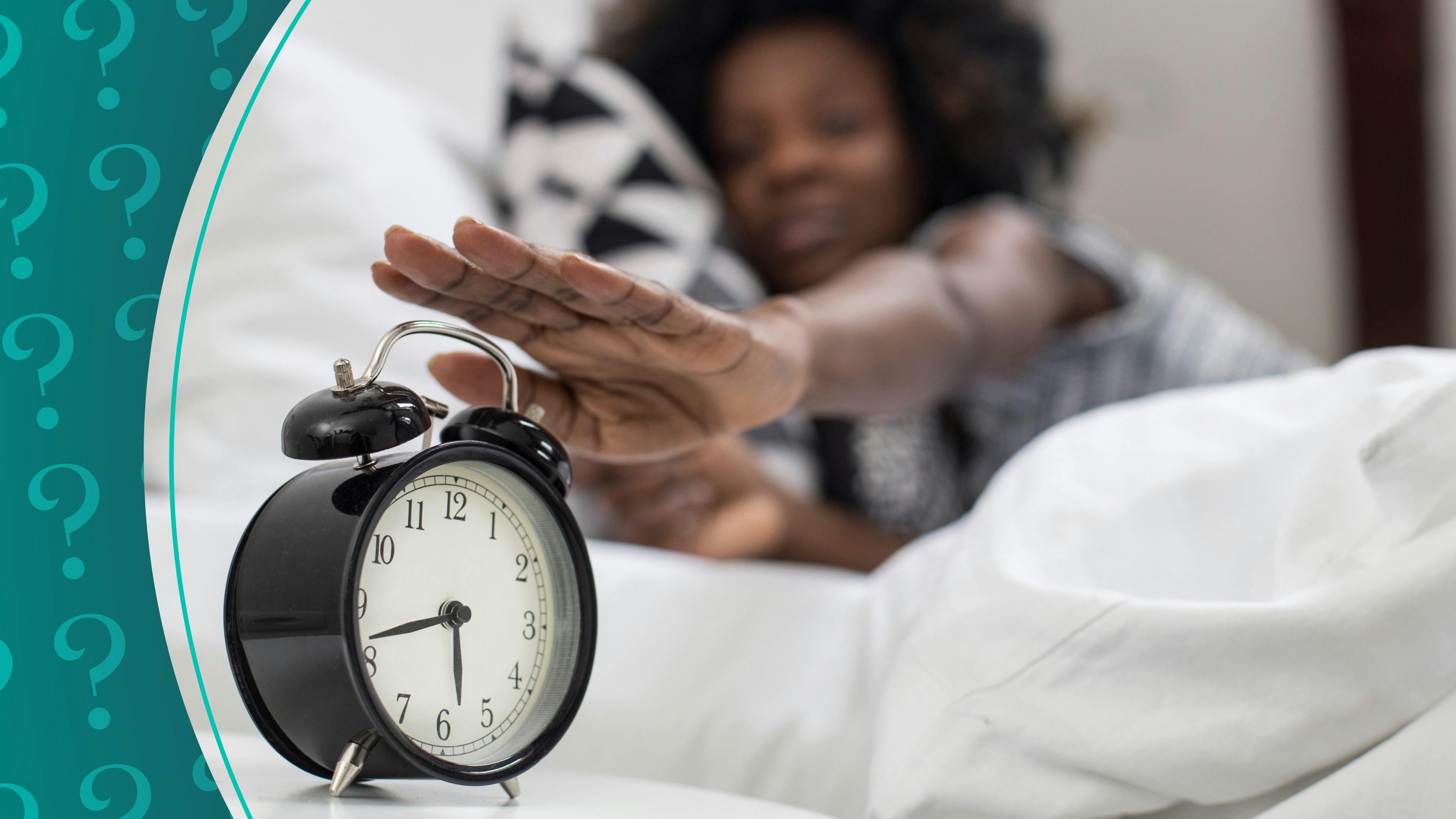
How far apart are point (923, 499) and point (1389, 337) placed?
4.50 ft

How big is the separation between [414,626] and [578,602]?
7 centimetres

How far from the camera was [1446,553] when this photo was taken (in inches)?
14.7

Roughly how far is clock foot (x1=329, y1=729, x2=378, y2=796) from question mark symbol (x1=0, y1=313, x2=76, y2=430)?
0.14 metres

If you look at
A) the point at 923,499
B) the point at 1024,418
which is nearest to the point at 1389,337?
the point at 1024,418

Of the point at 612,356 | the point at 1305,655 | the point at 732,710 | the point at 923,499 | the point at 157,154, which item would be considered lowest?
the point at 923,499

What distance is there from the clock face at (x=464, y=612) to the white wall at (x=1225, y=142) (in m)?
1.94

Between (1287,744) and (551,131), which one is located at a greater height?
(551,131)

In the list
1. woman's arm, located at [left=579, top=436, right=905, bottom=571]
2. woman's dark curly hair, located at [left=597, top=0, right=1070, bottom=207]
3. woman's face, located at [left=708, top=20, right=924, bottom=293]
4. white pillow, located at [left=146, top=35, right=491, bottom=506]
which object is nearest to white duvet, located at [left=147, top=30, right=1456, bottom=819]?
white pillow, located at [left=146, top=35, right=491, bottom=506]

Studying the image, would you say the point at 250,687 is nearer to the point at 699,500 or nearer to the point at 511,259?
the point at 511,259

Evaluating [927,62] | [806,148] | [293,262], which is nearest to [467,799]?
[293,262]

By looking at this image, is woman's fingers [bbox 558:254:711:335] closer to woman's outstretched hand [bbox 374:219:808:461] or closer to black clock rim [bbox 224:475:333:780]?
woman's outstretched hand [bbox 374:219:808:461]

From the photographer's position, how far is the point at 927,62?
4.82 feet

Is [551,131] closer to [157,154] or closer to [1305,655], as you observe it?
[157,154]

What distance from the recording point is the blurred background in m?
1.89
